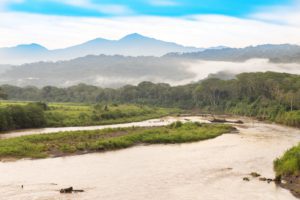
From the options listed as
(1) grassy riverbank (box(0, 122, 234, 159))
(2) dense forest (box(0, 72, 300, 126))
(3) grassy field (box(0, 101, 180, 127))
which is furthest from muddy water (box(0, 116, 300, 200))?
(2) dense forest (box(0, 72, 300, 126))

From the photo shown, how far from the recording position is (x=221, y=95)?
373 ft

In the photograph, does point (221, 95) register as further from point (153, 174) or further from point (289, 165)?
point (153, 174)

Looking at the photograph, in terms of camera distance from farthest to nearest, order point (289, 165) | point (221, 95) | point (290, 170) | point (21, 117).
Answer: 1. point (221, 95)
2. point (21, 117)
3. point (289, 165)
4. point (290, 170)

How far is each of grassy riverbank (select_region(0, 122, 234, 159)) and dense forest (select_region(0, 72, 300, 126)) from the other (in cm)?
2559

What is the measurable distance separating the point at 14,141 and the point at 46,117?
26324mm

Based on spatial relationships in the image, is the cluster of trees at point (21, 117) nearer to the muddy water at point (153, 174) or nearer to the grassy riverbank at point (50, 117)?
the grassy riverbank at point (50, 117)

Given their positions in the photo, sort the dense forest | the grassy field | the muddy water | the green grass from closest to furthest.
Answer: the muddy water, the green grass, the grassy field, the dense forest

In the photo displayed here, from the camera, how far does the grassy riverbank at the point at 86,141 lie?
40.3 meters

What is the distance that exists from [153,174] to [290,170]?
9623 millimetres

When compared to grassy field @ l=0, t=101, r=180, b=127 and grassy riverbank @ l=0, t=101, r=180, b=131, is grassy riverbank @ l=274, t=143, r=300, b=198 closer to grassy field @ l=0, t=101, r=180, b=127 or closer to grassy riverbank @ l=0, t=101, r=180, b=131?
grassy riverbank @ l=0, t=101, r=180, b=131

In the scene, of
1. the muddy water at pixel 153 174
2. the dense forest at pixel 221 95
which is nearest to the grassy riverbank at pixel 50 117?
the dense forest at pixel 221 95

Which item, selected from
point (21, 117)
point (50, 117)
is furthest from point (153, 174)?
point (50, 117)

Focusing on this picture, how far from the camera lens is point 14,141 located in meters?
44.2

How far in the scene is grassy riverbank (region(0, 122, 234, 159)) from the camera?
40281 millimetres
